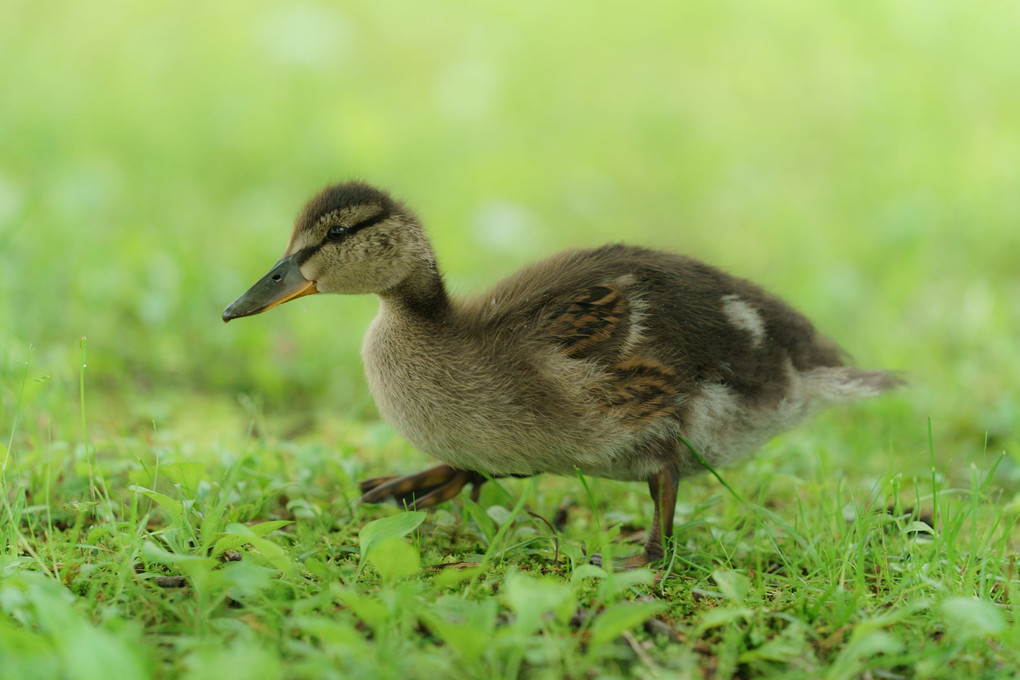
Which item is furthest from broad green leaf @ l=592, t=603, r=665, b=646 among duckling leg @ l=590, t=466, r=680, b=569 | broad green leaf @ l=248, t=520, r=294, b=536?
broad green leaf @ l=248, t=520, r=294, b=536

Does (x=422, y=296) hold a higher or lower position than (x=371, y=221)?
lower

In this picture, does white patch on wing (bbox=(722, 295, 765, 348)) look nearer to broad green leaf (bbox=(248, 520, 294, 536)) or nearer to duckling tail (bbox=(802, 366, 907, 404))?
duckling tail (bbox=(802, 366, 907, 404))

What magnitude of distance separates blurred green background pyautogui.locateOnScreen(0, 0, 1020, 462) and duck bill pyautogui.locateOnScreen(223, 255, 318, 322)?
2.81ft

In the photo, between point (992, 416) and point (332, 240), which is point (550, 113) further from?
point (332, 240)

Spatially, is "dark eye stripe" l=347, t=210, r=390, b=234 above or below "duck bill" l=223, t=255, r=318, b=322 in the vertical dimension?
above

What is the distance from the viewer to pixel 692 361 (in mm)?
3307

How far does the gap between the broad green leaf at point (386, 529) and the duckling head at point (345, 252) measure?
102 cm

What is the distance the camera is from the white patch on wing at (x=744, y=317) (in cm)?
345

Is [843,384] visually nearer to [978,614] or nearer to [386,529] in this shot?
[978,614]

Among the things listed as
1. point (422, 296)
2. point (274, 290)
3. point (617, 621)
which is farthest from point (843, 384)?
point (274, 290)

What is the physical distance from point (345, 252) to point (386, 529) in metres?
1.14

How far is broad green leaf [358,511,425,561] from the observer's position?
2678 mm

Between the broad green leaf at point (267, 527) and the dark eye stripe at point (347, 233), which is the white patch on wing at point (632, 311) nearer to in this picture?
the dark eye stripe at point (347, 233)

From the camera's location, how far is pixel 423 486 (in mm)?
3639
